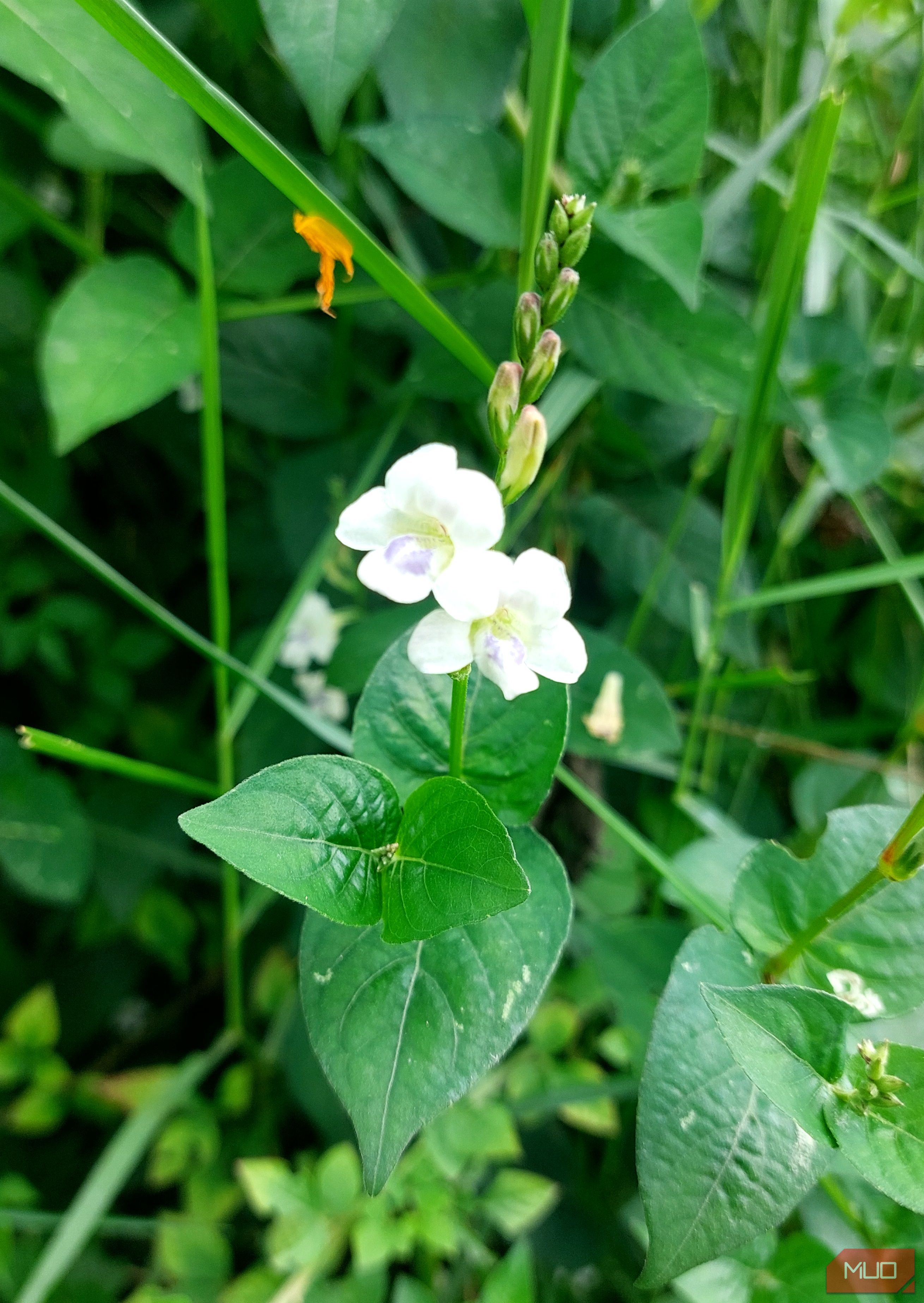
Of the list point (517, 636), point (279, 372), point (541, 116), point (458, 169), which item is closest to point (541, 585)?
point (517, 636)

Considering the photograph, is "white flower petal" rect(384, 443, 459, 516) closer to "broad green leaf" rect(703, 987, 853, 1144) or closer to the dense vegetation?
the dense vegetation

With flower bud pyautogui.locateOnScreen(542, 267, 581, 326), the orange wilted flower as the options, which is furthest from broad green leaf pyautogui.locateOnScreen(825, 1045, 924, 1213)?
the orange wilted flower

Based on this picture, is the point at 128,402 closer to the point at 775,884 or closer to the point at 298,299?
the point at 298,299

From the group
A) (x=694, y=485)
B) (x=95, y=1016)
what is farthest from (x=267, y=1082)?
(x=694, y=485)

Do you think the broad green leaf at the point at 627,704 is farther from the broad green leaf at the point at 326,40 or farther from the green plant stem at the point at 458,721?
the broad green leaf at the point at 326,40

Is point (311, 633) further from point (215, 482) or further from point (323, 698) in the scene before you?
point (215, 482)

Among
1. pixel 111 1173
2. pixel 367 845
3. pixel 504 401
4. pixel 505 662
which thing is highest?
pixel 504 401
